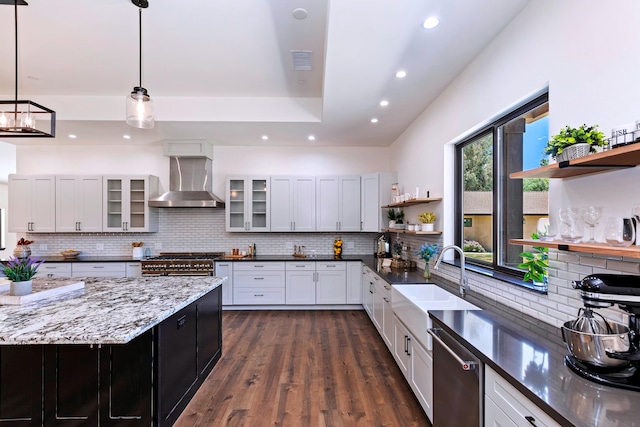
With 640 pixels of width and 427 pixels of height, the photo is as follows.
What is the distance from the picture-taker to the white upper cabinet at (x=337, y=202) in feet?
17.1

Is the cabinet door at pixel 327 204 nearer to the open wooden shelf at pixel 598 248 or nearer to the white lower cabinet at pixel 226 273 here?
the white lower cabinet at pixel 226 273

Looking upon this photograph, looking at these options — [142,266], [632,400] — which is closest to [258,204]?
[142,266]

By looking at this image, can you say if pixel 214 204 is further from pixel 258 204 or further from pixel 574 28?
pixel 574 28

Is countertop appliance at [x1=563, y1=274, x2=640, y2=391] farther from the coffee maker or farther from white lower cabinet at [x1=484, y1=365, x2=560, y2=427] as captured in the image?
the coffee maker

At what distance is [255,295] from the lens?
16.0ft

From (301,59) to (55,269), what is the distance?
16.8ft

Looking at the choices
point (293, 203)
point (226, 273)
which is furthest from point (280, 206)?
point (226, 273)

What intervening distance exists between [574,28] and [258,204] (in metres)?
4.52

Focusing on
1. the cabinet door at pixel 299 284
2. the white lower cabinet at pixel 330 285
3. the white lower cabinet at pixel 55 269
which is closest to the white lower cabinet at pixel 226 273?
the cabinet door at pixel 299 284

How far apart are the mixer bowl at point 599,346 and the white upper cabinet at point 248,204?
448cm

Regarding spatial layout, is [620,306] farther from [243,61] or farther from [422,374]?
[243,61]

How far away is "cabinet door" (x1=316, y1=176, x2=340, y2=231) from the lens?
17.1ft

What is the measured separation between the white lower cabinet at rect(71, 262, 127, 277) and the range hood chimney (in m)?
1.13

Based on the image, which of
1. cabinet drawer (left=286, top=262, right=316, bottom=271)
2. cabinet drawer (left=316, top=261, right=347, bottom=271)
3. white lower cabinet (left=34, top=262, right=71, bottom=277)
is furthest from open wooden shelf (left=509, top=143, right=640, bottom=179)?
white lower cabinet (left=34, top=262, right=71, bottom=277)
